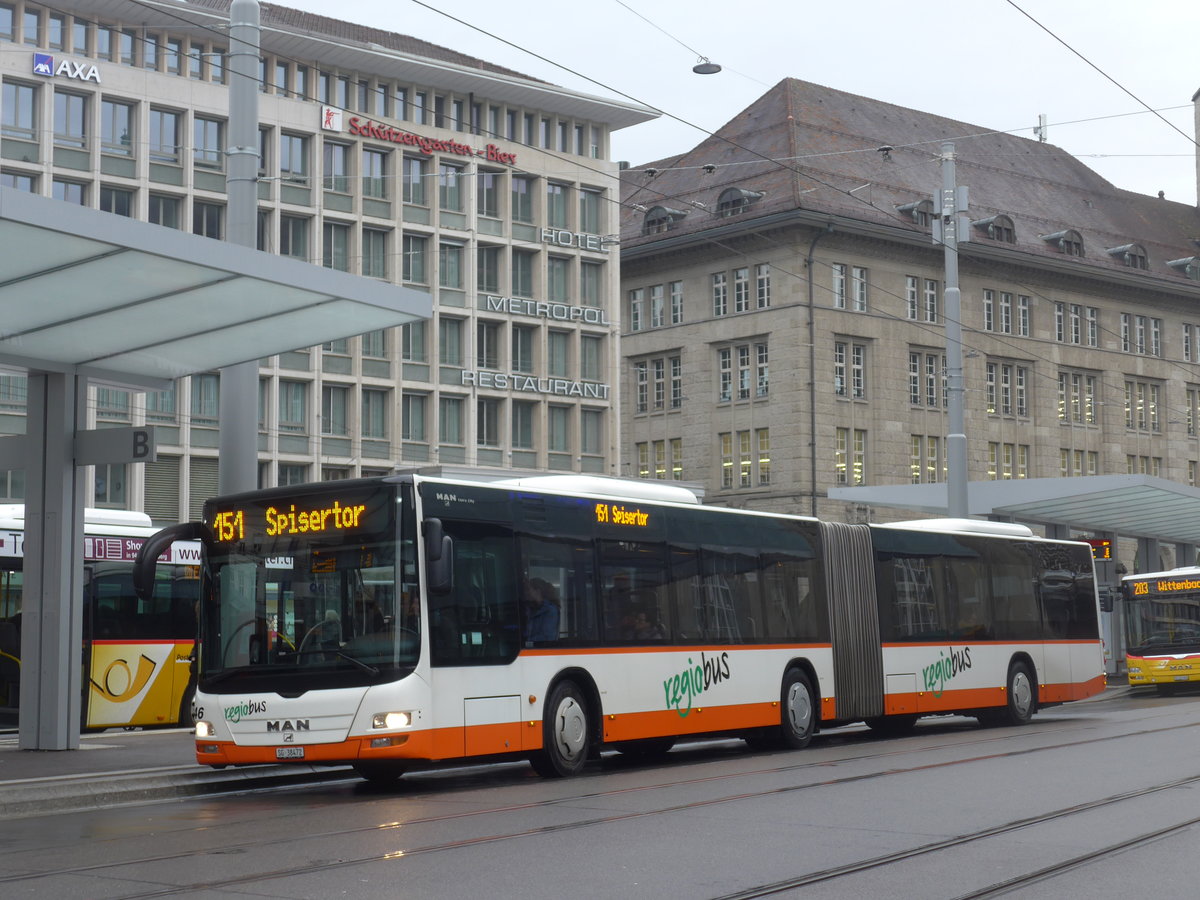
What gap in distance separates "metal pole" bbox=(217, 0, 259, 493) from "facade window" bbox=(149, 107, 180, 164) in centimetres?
3980

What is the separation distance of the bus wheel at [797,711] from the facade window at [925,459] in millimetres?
50750

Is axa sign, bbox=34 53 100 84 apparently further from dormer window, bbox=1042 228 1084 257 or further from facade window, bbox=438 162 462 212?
dormer window, bbox=1042 228 1084 257

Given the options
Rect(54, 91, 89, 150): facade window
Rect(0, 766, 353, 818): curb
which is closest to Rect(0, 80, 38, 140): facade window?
Rect(54, 91, 89, 150): facade window

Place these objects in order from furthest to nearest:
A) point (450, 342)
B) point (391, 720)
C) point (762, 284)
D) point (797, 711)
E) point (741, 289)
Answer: point (741, 289) < point (762, 284) < point (450, 342) < point (797, 711) < point (391, 720)

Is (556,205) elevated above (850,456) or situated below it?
above

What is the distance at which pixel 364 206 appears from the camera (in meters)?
58.9

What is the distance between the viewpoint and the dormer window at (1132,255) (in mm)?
78938

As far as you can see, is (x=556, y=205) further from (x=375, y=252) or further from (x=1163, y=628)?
(x=1163, y=628)

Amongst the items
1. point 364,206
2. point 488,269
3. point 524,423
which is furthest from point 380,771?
point 524,423

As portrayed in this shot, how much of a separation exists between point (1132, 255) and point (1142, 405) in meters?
6.87

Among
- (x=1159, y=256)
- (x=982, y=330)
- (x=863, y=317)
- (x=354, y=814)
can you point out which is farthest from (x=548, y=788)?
(x=1159, y=256)

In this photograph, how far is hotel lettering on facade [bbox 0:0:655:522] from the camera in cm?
5244

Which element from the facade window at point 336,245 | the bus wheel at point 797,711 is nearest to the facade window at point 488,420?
the facade window at point 336,245

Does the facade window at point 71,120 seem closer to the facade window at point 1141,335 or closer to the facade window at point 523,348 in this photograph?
the facade window at point 523,348
